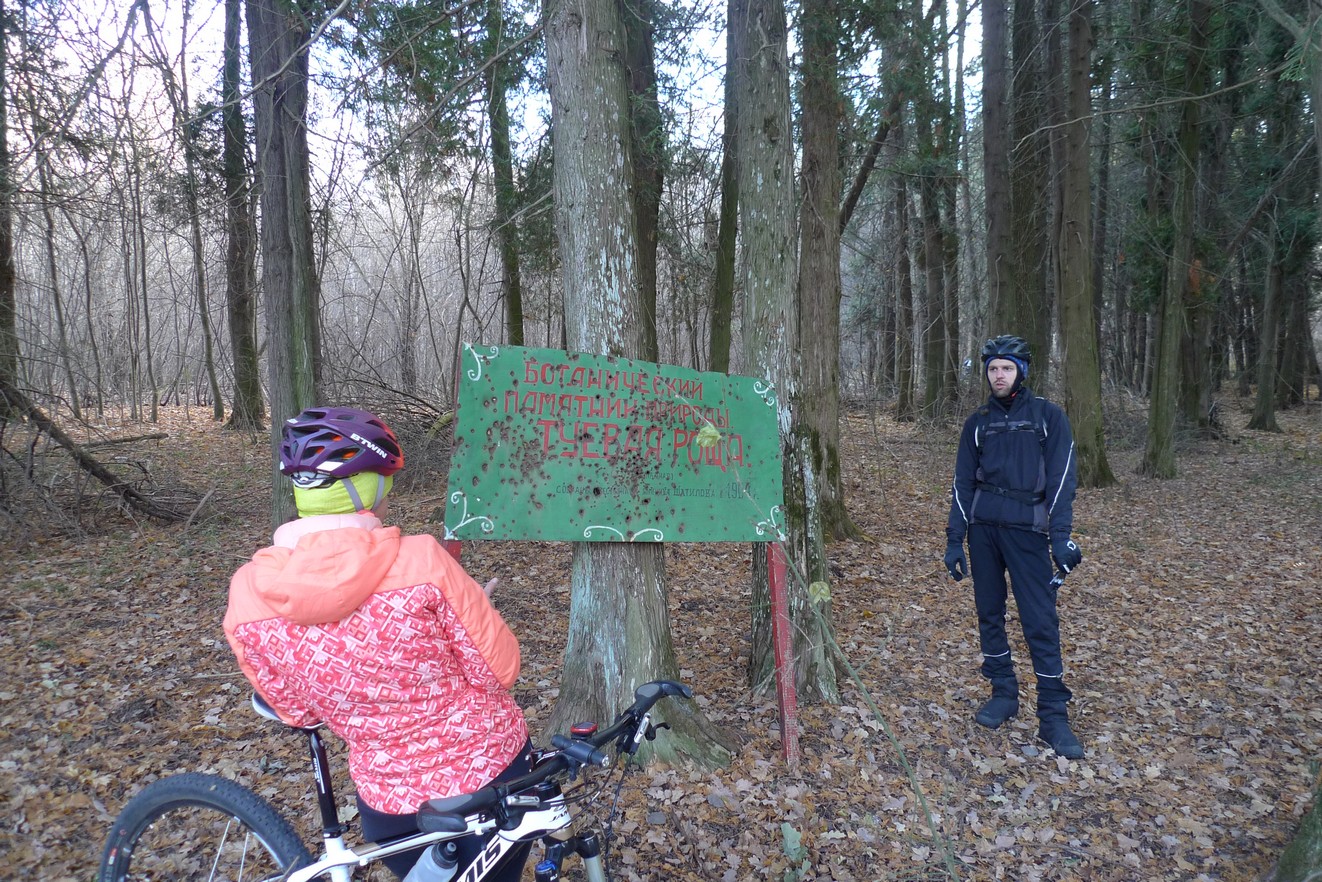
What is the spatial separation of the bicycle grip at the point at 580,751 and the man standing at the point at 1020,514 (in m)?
2.90

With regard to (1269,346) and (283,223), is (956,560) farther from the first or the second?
(1269,346)

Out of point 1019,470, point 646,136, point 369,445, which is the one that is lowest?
point 1019,470

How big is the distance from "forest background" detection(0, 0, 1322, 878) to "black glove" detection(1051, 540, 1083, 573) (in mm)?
1190

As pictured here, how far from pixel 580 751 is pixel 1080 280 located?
11.1 meters

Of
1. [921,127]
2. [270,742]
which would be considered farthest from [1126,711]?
[921,127]

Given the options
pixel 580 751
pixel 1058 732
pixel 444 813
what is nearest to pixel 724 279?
pixel 1058 732

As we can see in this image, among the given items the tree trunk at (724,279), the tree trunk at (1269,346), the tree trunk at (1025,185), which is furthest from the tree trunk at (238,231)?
the tree trunk at (1269,346)

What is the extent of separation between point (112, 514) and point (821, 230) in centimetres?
749

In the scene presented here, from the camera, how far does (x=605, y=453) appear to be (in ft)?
11.1

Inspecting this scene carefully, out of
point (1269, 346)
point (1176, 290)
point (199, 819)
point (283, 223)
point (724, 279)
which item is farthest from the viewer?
point (1269, 346)

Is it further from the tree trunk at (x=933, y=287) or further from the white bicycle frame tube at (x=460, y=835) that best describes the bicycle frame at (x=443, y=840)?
the tree trunk at (x=933, y=287)

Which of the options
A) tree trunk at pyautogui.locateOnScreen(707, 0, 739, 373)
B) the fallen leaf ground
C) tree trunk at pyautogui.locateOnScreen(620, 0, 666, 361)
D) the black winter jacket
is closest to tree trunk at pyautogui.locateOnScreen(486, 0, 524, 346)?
tree trunk at pyautogui.locateOnScreen(620, 0, 666, 361)

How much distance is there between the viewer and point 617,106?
3.62 metres

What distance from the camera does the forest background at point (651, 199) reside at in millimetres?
4223
